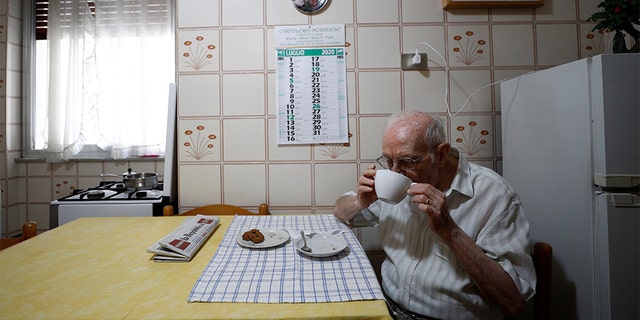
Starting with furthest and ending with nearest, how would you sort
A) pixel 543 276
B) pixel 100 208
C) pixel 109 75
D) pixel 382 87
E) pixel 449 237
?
1. pixel 109 75
2. pixel 382 87
3. pixel 100 208
4. pixel 543 276
5. pixel 449 237

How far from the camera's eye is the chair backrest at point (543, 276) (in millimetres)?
917

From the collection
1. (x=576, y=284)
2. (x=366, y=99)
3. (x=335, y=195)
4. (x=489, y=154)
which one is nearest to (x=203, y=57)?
(x=366, y=99)

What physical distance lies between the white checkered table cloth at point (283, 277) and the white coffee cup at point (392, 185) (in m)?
0.19

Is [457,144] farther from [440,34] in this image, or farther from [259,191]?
[259,191]

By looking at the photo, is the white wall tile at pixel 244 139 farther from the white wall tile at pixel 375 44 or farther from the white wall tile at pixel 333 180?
the white wall tile at pixel 375 44

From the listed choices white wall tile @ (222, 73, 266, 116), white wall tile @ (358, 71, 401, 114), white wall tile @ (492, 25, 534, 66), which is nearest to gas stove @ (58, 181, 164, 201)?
white wall tile @ (222, 73, 266, 116)

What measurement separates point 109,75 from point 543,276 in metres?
2.57

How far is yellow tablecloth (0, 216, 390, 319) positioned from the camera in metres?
0.59

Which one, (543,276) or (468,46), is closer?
(543,276)

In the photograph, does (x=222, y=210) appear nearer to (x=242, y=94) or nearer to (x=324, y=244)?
(x=242, y=94)

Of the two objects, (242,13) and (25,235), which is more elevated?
(242,13)

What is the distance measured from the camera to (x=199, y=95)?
1.63 m

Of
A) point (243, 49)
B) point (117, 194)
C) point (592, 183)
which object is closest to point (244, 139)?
point (243, 49)

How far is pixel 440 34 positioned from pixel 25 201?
2877 mm
